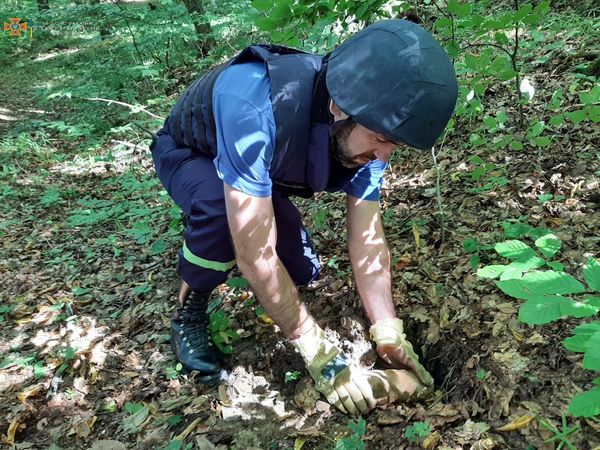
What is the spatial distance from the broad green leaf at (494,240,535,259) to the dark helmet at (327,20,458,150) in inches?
20.6

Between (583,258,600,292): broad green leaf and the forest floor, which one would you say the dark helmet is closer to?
(583,258,600,292): broad green leaf

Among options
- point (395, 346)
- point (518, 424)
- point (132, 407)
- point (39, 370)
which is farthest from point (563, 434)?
point (39, 370)

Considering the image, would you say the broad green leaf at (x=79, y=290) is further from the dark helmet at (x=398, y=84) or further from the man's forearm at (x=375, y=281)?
the dark helmet at (x=398, y=84)

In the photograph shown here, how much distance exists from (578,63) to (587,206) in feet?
6.40

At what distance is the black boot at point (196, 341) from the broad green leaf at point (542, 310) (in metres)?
1.74

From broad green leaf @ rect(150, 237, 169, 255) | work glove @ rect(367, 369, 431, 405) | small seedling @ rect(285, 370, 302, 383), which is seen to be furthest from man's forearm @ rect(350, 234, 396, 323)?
broad green leaf @ rect(150, 237, 169, 255)

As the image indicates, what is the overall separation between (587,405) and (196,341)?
1893 mm

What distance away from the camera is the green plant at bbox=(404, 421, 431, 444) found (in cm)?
197

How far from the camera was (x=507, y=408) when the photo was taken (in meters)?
1.95

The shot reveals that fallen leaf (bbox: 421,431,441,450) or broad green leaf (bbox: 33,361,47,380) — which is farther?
broad green leaf (bbox: 33,361,47,380)

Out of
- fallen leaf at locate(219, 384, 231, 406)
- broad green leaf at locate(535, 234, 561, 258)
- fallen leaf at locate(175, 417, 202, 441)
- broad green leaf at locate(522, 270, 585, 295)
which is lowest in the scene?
fallen leaf at locate(175, 417, 202, 441)

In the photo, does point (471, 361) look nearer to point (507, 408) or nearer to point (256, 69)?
point (507, 408)

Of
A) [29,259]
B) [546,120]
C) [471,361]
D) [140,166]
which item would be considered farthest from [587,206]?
[140,166]

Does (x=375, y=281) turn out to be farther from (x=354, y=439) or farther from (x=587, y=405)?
(x=587, y=405)
